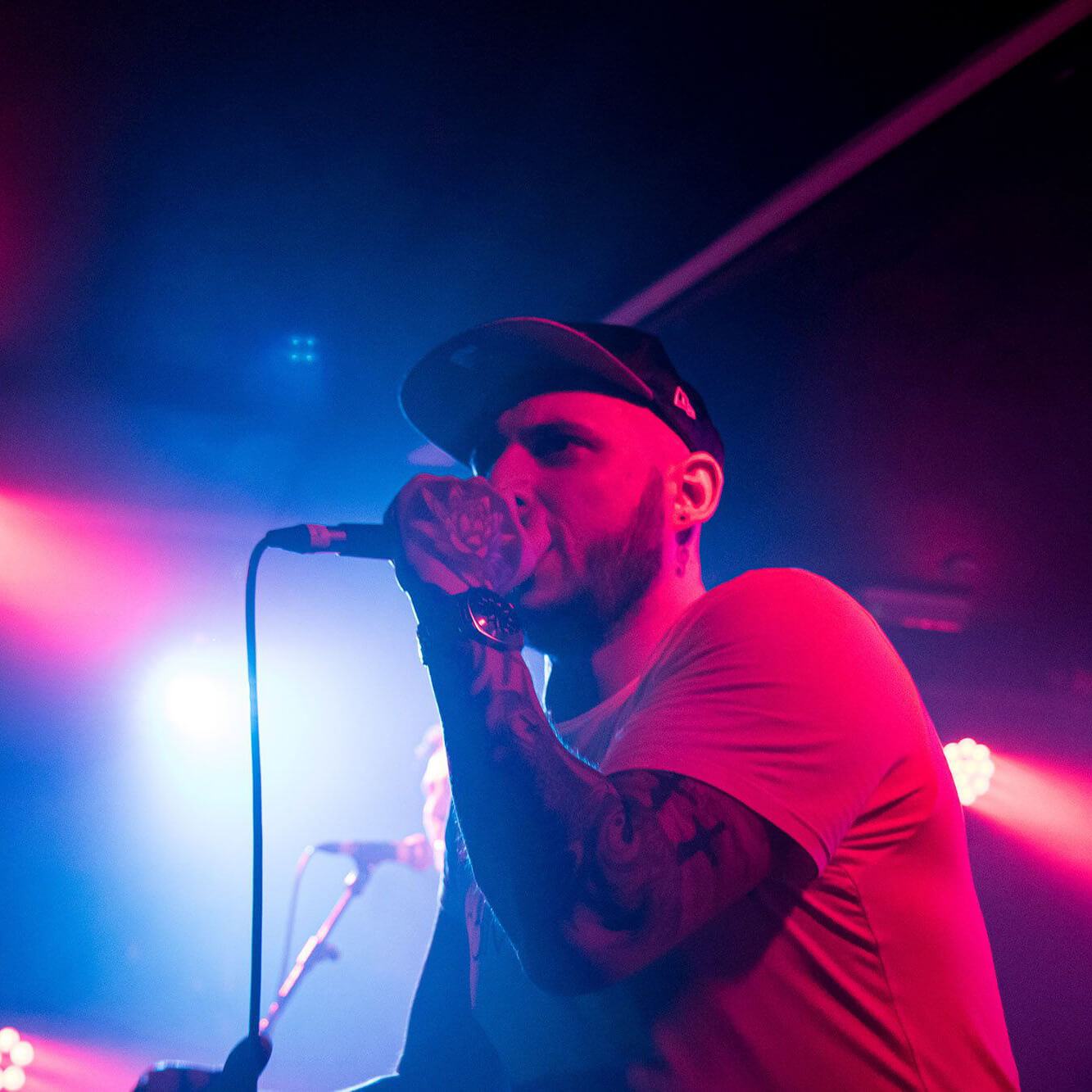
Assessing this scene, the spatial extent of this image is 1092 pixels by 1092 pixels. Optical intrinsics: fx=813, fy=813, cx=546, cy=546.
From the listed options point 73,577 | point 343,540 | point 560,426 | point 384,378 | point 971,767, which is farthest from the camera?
point 73,577

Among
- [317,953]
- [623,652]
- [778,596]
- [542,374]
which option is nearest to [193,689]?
[317,953]

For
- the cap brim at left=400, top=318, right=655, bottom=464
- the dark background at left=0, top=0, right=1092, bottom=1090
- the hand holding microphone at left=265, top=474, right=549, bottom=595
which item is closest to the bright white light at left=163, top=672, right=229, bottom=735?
the dark background at left=0, top=0, right=1092, bottom=1090

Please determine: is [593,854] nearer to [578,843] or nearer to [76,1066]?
[578,843]

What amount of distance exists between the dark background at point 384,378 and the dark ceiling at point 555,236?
0.05 ft

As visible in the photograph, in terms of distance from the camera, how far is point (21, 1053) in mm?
5277

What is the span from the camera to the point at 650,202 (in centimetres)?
261

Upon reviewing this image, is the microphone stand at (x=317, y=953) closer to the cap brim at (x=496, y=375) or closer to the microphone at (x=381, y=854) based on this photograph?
the microphone at (x=381, y=854)

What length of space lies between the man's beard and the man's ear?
9 centimetres

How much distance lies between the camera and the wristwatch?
3.66 ft

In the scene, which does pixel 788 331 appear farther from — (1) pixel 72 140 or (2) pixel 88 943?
(2) pixel 88 943

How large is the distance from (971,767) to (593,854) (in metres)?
4.16

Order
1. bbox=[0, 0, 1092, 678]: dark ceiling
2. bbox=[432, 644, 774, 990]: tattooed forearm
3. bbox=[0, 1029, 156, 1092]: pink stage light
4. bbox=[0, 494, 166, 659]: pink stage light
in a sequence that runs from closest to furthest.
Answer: bbox=[432, 644, 774, 990]: tattooed forearm
bbox=[0, 0, 1092, 678]: dark ceiling
bbox=[0, 494, 166, 659]: pink stage light
bbox=[0, 1029, 156, 1092]: pink stage light

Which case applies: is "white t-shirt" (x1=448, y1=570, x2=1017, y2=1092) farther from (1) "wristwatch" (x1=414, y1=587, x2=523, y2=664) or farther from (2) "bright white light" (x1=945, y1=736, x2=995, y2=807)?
(2) "bright white light" (x1=945, y1=736, x2=995, y2=807)

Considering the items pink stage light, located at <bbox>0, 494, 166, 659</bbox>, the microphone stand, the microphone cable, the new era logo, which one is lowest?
the microphone stand
